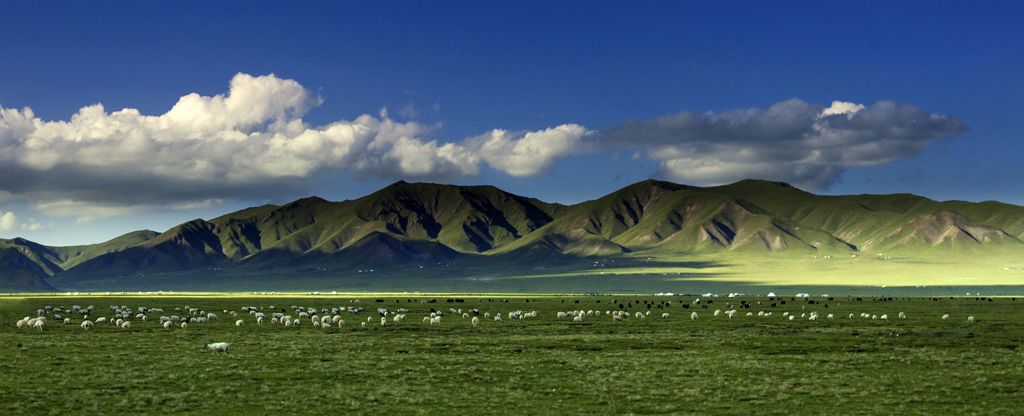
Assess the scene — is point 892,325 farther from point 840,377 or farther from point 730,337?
point 840,377

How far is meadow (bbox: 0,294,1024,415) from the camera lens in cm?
2069

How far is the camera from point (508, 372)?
1078 inches

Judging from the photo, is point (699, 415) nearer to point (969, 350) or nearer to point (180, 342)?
point (969, 350)

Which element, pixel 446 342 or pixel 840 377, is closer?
pixel 840 377

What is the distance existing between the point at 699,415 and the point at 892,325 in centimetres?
4076

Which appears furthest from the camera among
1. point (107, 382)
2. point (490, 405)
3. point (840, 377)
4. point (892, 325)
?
point (892, 325)

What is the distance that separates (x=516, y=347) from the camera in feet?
120

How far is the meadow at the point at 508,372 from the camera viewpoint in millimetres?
20688

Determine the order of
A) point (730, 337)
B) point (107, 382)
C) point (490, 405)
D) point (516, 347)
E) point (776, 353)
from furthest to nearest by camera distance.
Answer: point (730, 337) → point (516, 347) → point (776, 353) → point (107, 382) → point (490, 405)

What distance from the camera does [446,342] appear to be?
39188mm

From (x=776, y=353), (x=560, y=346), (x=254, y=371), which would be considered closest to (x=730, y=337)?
(x=776, y=353)

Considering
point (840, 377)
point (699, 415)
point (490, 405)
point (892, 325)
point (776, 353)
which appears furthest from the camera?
point (892, 325)

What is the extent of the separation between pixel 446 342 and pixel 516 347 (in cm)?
457

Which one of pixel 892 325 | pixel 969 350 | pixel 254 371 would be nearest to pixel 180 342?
pixel 254 371
